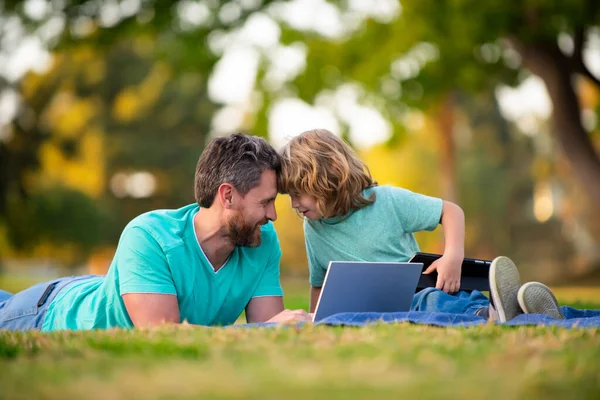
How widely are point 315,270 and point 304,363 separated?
263 cm

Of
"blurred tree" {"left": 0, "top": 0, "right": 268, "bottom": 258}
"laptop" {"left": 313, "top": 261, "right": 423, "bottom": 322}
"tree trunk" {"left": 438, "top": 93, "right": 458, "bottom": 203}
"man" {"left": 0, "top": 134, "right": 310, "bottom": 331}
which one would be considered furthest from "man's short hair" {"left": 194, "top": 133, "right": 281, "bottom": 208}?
"tree trunk" {"left": 438, "top": 93, "right": 458, "bottom": 203}

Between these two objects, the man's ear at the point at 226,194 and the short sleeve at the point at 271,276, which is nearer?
the man's ear at the point at 226,194

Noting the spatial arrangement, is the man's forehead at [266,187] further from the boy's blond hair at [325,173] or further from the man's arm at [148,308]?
the man's arm at [148,308]

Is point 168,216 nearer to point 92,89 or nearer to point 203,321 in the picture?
point 203,321

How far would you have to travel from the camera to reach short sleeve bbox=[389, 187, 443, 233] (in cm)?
465

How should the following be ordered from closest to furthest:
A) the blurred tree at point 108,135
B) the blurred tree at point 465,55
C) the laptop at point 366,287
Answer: the laptop at point 366,287 → the blurred tree at point 465,55 → the blurred tree at point 108,135

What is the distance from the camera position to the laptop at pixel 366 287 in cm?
354

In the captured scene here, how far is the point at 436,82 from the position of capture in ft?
53.3

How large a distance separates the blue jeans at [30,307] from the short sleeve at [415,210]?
1.97 metres

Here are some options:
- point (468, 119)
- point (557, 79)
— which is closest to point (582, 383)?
point (557, 79)

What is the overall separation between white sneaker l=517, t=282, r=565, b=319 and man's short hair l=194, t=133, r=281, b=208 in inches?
57.0

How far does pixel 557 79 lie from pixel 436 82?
Answer: 2.42 m

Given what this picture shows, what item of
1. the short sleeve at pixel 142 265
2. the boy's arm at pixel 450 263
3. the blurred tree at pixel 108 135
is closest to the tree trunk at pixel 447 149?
the blurred tree at pixel 108 135

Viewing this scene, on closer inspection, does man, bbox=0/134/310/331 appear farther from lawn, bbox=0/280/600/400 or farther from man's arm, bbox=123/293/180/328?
lawn, bbox=0/280/600/400
